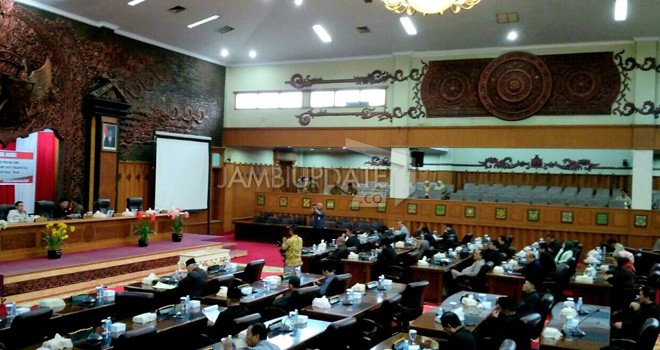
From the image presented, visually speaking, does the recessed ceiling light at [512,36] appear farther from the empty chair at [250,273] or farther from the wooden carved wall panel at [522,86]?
the empty chair at [250,273]

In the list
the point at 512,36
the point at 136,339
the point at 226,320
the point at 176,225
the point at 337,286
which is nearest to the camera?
the point at 136,339

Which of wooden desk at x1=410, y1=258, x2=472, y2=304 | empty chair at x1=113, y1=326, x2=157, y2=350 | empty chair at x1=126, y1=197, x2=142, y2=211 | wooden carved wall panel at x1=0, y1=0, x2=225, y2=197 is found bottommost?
wooden desk at x1=410, y1=258, x2=472, y2=304

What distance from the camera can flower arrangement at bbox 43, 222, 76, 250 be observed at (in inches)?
443

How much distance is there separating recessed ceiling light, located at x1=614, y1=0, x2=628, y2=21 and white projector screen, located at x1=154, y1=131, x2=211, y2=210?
1362cm

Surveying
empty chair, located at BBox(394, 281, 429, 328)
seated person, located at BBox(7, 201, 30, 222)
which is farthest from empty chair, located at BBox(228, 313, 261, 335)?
seated person, located at BBox(7, 201, 30, 222)

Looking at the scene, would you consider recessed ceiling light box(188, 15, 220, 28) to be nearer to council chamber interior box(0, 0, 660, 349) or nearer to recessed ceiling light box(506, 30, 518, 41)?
council chamber interior box(0, 0, 660, 349)

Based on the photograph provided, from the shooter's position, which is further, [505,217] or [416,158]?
[416,158]

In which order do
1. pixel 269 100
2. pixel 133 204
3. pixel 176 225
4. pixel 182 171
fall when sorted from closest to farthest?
pixel 176 225, pixel 133 204, pixel 182 171, pixel 269 100

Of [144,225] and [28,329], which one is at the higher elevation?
[144,225]

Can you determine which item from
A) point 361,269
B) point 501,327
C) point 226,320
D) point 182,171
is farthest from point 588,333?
point 182,171

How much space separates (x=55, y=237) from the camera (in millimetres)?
11266

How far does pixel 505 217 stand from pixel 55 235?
40.6ft

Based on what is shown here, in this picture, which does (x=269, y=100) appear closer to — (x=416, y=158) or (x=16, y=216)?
(x=416, y=158)

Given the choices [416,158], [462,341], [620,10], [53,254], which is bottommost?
[53,254]
